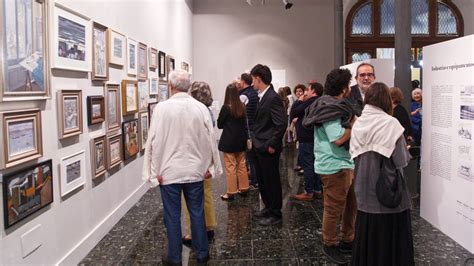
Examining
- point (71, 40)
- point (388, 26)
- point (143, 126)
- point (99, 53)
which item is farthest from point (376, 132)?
point (388, 26)

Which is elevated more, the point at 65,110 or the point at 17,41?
the point at 17,41

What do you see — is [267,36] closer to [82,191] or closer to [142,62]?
[142,62]

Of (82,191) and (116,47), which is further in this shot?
(116,47)

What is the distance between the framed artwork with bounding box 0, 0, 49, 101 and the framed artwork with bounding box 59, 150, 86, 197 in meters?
0.60

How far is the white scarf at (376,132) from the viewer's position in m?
2.71

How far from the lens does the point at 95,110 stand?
381 cm

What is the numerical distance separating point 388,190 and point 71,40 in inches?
100

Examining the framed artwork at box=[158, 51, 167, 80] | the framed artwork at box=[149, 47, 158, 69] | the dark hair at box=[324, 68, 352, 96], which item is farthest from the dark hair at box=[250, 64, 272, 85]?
the framed artwork at box=[158, 51, 167, 80]

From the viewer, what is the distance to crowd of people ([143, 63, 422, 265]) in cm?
278

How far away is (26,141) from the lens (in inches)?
102

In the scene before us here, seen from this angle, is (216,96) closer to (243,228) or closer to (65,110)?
(243,228)

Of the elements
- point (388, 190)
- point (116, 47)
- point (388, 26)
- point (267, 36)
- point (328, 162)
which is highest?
point (388, 26)

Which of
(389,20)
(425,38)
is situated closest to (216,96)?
(389,20)

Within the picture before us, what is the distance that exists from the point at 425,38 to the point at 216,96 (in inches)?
222
